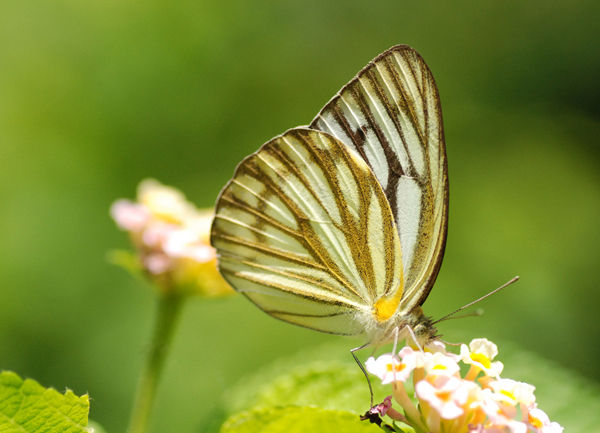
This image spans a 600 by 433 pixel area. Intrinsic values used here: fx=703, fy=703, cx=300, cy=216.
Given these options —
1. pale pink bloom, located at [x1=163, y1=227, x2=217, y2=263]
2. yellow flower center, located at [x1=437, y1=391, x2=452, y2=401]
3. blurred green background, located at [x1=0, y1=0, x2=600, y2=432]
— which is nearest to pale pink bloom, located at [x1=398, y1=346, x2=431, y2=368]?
yellow flower center, located at [x1=437, y1=391, x2=452, y2=401]

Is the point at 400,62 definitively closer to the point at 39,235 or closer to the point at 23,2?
the point at 39,235

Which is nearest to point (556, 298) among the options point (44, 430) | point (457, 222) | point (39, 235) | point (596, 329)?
point (596, 329)

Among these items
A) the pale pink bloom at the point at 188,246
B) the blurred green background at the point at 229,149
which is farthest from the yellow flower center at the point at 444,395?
the blurred green background at the point at 229,149

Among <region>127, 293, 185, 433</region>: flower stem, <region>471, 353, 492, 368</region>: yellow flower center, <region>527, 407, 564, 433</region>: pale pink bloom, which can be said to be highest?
<region>127, 293, 185, 433</region>: flower stem

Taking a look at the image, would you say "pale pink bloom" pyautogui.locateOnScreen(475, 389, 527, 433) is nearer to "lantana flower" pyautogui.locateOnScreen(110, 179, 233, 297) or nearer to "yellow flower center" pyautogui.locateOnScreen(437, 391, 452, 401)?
"yellow flower center" pyautogui.locateOnScreen(437, 391, 452, 401)

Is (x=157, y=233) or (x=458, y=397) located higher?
(x=157, y=233)

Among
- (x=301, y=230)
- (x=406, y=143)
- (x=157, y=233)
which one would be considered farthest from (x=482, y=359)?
(x=157, y=233)

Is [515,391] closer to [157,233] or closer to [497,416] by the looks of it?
[497,416]
